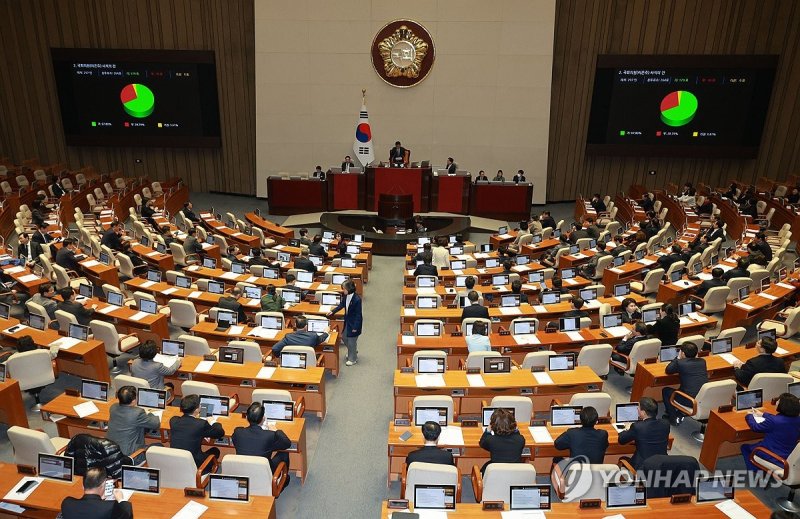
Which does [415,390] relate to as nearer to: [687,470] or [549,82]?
[687,470]

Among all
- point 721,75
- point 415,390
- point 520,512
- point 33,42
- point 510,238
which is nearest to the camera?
point 520,512

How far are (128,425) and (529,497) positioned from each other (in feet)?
15.3

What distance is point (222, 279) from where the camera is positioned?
12.9 meters

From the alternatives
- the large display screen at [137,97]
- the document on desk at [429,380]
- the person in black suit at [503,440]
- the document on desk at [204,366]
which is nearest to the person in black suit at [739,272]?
the document on desk at [429,380]

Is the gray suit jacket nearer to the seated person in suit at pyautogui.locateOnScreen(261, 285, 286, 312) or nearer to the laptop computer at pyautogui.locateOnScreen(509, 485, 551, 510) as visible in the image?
the seated person in suit at pyautogui.locateOnScreen(261, 285, 286, 312)

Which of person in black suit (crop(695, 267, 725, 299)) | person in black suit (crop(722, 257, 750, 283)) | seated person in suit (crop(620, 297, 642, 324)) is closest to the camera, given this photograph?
seated person in suit (crop(620, 297, 642, 324))

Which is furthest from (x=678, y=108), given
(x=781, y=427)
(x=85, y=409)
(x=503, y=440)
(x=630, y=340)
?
(x=85, y=409)

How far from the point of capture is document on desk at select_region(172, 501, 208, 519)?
18.2 feet

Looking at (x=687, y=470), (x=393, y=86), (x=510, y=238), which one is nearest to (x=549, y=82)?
(x=393, y=86)

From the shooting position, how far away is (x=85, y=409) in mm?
7426

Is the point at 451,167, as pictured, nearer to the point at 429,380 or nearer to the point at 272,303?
the point at 272,303

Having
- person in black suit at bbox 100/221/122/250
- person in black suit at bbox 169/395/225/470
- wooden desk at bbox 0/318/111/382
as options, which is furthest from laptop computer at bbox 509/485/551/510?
person in black suit at bbox 100/221/122/250

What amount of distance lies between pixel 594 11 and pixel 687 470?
20712mm

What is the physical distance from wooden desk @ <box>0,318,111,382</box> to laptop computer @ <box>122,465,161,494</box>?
3.78 metres
